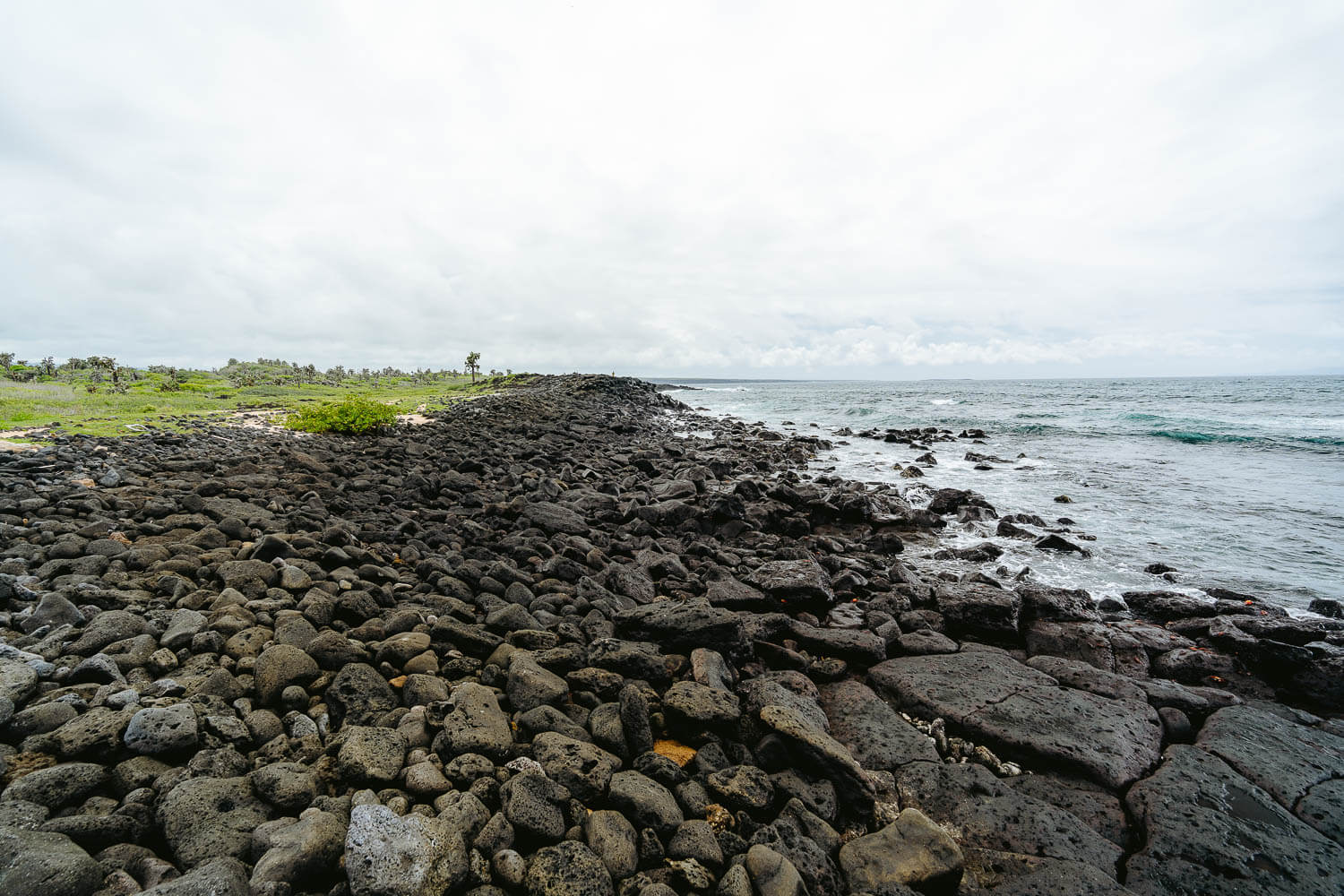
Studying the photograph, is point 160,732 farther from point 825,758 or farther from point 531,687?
point 825,758

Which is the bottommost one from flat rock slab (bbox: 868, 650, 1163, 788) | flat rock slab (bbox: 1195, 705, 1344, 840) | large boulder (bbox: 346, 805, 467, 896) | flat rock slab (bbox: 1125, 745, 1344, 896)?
flat rock slab (bbox: 1195, 705, 1344, 840)

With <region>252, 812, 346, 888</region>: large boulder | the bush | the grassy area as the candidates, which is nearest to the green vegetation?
the grassy area

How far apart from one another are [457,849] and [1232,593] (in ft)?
39.9

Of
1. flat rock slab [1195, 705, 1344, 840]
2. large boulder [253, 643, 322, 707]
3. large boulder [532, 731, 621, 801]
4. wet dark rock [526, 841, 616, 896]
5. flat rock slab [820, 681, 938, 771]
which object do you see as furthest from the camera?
flat rock slab [820, 681, 938, 771]

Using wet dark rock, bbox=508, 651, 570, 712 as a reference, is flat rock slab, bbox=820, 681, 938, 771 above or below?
below

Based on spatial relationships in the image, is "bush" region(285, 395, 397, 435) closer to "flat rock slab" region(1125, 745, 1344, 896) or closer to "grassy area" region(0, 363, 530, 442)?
"grassy area" region(0, 363, 530, 442)

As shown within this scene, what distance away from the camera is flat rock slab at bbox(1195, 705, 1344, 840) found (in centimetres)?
434

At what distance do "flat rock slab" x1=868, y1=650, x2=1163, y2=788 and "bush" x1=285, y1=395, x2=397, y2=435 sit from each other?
1871 cm

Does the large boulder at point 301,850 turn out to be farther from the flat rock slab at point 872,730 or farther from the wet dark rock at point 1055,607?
the wet dark rock at point 1055,607

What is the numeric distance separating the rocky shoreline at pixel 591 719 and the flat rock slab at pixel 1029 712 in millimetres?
35

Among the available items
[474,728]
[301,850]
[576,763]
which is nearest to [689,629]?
[576,763]

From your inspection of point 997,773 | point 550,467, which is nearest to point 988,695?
point 997,773

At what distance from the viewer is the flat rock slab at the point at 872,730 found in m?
4.73

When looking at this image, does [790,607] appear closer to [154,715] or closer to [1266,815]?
[1266,815]
